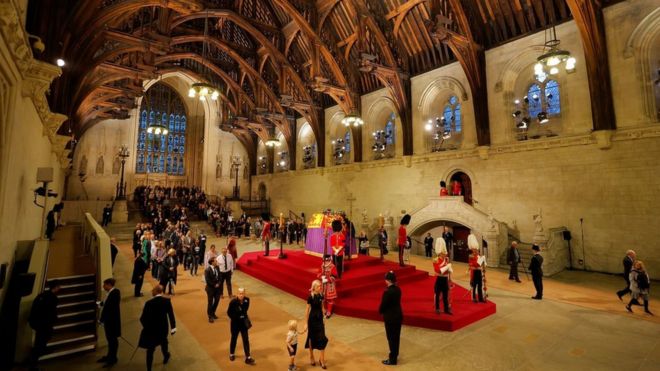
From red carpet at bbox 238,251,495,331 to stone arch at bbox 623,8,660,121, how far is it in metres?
8.94

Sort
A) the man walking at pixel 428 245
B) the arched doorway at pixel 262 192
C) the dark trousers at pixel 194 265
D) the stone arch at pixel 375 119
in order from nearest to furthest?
the dark trousers at pixel 194 265, the man walking at pixel 428 245, the stone arch at pixel 375 119, the arched doorway at pixel 262 192

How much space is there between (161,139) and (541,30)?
1173 inches

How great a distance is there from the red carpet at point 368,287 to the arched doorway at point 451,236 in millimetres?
4752

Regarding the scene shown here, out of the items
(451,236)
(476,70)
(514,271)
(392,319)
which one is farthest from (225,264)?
(476,70)

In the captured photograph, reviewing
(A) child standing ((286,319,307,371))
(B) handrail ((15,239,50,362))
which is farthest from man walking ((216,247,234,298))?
(A) child standing ((286,319,307,371))

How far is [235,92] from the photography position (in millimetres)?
24125

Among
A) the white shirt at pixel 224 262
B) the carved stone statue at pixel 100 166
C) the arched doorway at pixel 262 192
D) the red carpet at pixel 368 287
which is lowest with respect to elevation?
the red carpet at pixel 368 287

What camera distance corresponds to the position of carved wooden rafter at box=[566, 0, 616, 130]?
32.3 ft

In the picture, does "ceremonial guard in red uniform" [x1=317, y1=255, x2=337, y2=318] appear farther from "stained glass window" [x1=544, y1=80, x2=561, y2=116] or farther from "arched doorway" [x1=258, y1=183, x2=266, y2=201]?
"arched doorway" [x1=258, y1=183, x2=266, y2=201]

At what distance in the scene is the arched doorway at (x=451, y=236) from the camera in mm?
13281

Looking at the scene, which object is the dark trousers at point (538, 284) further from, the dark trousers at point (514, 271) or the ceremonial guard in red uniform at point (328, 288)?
the ceremonial guard in red uniform at point (328, 288)

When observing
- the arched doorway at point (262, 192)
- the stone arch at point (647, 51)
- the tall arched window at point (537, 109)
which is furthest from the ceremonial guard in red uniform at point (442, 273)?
the arched doorway at point (262, 192)

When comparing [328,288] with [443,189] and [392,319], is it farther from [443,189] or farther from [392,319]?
[443,189]

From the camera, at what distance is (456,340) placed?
5.19 meters
